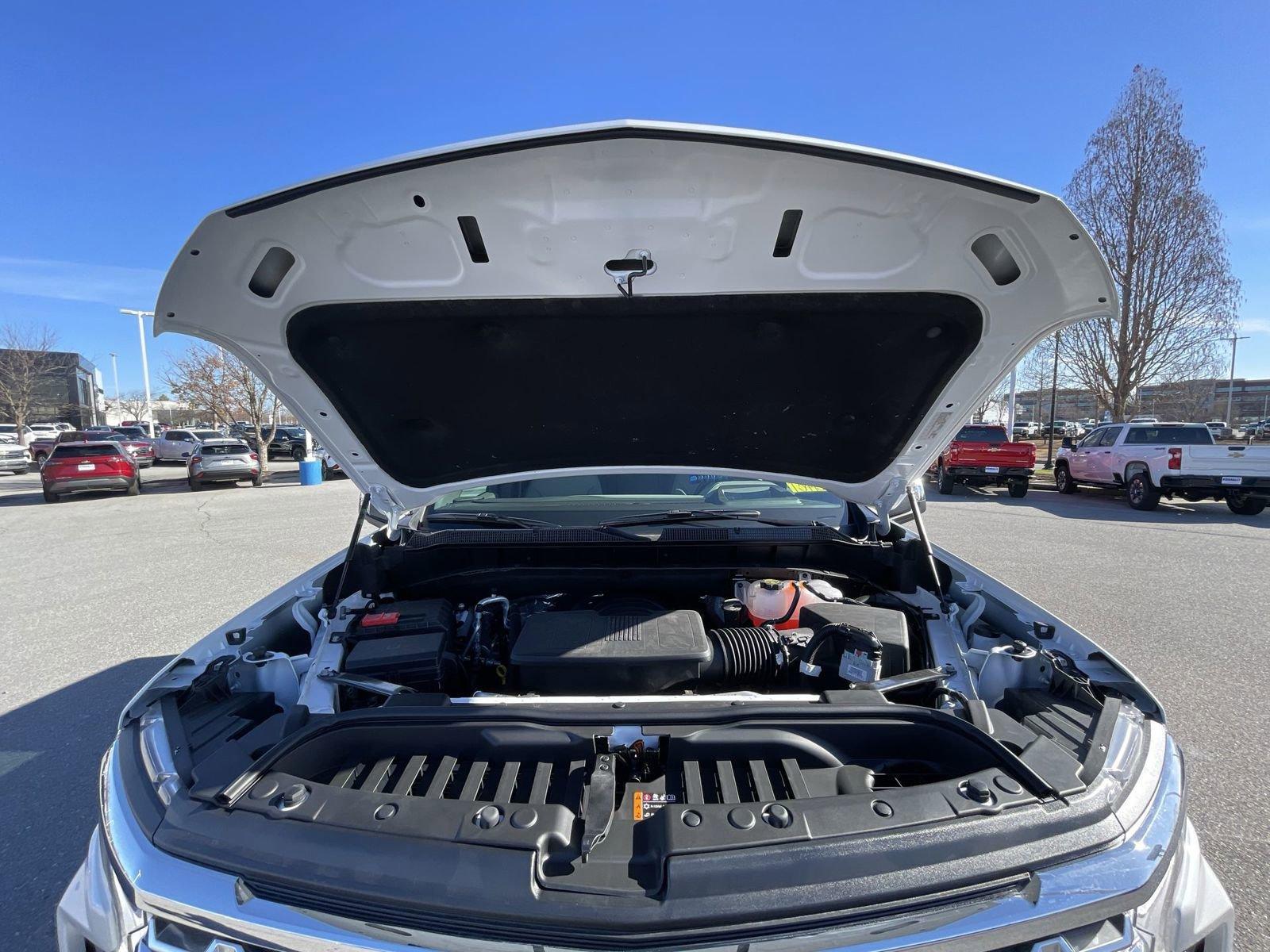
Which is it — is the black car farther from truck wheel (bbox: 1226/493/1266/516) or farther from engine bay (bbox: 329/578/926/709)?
truck wheel (bbox: 1226/493/1266/516)

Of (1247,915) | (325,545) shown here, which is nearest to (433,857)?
(1247,915)

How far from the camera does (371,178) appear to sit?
1.47 meters

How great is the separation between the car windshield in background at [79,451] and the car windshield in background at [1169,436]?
79.8 feet

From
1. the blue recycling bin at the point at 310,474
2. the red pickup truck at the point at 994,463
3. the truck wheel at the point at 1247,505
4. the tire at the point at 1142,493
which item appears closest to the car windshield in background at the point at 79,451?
the blue recycling bin at the point at 310,474

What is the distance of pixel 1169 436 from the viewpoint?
43.8ft

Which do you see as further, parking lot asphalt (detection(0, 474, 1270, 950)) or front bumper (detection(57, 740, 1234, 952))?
parking lot asphalt (detection(0, 474, 1270, 950))

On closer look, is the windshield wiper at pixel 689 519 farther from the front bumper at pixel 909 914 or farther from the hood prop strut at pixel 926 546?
the front bumper at pixel 909 914

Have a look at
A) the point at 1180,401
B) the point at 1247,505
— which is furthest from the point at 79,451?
the point at 1180,401

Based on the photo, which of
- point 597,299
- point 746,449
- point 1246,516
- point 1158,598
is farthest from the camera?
point 1246,516

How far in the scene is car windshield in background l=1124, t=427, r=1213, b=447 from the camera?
43.1ft

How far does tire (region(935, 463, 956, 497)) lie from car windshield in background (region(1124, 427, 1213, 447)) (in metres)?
3.60

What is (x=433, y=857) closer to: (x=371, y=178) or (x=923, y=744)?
(x=923, y=744)

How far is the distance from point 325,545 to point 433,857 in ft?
28.0

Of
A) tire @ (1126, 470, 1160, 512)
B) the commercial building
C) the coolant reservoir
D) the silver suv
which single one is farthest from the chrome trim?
the commercial building
